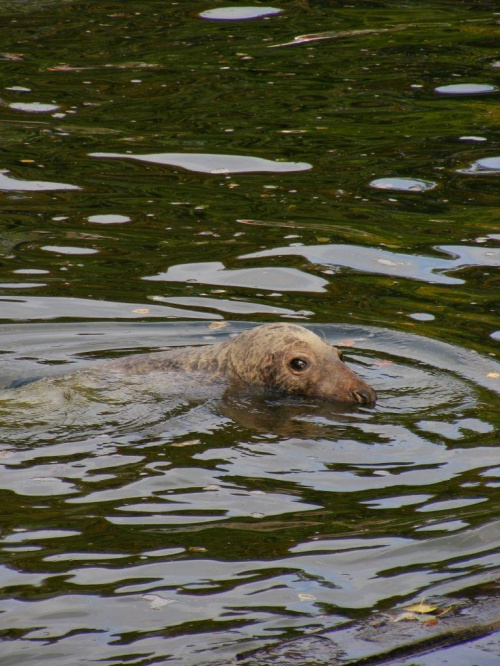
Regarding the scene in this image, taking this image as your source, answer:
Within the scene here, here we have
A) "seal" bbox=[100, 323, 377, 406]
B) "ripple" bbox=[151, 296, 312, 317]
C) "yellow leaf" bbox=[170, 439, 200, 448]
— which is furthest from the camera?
"ripple" bbox=[151, 296, 312, 317]

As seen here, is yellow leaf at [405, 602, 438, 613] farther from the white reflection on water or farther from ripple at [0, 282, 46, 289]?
ripple at [0, 282, 46, 289]

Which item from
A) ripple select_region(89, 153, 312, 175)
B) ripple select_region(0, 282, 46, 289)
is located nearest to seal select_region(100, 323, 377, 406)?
ripple select_region(0, 282, 46, 289)

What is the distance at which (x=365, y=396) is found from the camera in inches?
416

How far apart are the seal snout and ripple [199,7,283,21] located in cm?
1636

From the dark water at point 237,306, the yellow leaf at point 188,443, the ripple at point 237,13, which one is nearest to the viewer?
the dark water at point 237,306

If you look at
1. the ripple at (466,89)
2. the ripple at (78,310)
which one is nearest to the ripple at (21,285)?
the ripple at (78,310)

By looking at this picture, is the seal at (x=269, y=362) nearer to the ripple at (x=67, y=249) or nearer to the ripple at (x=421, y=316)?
the ripple at (x=421, y=316)

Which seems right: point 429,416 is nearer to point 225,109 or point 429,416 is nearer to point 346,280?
point 346,280

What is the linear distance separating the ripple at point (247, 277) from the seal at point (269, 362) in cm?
218

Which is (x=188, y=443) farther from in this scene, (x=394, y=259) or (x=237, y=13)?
(x=237, y=13)

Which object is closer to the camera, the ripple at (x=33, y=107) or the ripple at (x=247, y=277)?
the ripple at (x=247, y=277)

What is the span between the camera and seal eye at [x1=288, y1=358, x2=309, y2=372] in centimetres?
1123

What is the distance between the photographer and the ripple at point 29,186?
1697 cm

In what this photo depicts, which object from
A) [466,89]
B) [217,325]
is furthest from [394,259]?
[466,89]
